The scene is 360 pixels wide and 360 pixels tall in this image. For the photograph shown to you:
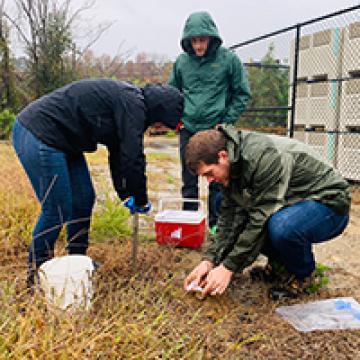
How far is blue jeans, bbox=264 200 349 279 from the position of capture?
2.13 metres

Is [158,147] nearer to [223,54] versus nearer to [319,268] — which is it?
[223,54]

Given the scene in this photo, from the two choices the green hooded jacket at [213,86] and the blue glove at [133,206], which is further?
the green hooded jacket at [213,86]

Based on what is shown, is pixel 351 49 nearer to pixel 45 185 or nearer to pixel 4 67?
pixel 45 185

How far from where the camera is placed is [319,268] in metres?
2.54

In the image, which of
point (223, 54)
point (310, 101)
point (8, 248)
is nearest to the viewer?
point (8, 248)

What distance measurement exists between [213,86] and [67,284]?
2196mm

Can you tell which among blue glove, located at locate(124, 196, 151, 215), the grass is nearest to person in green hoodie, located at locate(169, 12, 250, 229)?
the grass

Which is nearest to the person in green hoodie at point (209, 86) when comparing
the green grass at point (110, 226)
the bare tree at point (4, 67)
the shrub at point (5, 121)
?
the green grass at point (110, 226)

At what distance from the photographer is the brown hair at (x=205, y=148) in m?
1.99

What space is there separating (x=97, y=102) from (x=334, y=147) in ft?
13.6

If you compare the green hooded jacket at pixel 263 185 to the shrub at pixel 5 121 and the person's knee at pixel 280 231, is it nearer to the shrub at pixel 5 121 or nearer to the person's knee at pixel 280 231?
the person's knee at pixel 280 231

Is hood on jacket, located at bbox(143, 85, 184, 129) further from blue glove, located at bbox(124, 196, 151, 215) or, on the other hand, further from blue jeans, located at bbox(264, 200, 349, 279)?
blue jeans, located at bbox(264, 200, 349, 279)

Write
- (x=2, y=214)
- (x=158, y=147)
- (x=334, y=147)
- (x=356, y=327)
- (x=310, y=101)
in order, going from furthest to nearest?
(x=158, y=147), (x=310, y=101), (x=334, y=147), (x=2, y=214), (x=356, y=327)

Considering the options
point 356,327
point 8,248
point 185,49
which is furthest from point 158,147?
point 356,327
